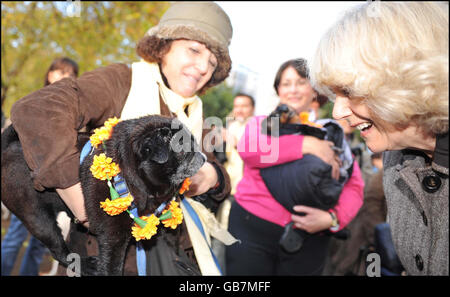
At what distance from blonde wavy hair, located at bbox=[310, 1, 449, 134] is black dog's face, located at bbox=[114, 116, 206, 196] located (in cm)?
76

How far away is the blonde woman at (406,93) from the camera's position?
3.19ft

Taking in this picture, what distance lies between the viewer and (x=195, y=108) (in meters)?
1.99

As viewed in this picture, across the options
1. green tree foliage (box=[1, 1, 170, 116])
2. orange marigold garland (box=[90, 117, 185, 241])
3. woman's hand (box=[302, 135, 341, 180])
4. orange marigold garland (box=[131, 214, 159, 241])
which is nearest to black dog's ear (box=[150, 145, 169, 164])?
orange marigold garland (box=[90, 117, 185, 241])

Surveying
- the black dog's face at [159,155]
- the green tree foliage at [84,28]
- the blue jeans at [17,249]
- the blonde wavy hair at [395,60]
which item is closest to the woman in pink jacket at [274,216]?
the black dog's face at [159,155]

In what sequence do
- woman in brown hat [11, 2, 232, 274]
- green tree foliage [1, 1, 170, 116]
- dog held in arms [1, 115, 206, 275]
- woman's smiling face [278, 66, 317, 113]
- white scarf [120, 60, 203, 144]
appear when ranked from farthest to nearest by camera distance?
green tree foliage [1, 1, 170, 116] → woman's smiling face [278, 66, 317, 113] → white scarf [120, 60, 203, 144] → dog held in arms [1, 115, 206, 275] → woman in brown hat [11, 2, 232, 274]

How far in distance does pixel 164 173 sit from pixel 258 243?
1.11m

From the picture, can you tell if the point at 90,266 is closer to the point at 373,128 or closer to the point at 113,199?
the point at 113,199

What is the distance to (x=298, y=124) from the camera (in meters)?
2.34

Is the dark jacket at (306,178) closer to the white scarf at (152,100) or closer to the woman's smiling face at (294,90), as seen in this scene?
the woman's smiling face at (294,90)

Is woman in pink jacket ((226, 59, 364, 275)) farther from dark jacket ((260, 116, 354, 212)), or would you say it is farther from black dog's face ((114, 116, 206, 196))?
black dog's face ((114, 116, 206, 196))

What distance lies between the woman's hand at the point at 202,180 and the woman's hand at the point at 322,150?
0.78 metres

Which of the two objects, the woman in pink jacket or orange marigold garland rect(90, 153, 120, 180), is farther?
the woman in pink jacket

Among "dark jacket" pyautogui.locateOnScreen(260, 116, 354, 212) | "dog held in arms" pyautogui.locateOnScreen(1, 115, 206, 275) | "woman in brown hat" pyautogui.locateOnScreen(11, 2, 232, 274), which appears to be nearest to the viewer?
"woman in brown hat" pyautogui.locateOnScreen(11, 2, 232, 274)

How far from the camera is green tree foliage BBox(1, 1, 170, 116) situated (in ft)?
18.9
